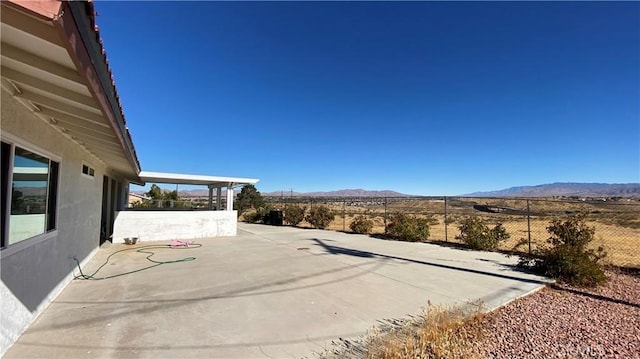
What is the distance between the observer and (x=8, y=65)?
2.37m

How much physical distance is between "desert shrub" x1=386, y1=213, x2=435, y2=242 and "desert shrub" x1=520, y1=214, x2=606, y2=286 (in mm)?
4590

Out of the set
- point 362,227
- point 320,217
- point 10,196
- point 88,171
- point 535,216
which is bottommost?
point 362,227

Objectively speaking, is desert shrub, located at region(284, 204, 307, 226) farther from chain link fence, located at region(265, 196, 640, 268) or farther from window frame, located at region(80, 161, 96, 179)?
window frame, located at region(80, 161, 96, 179)

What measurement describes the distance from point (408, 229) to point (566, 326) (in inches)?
328

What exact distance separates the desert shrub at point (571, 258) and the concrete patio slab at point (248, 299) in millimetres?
508

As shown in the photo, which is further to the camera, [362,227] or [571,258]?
[362,227]

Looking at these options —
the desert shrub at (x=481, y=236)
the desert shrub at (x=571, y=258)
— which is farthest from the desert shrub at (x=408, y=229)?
the desert shrub at (x=571, y=258)

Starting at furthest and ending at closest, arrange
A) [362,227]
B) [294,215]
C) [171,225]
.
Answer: [294,215] < [362,227] < [171,225]

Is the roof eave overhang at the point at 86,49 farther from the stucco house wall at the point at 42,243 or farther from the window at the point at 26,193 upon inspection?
the window at the point at 26,193

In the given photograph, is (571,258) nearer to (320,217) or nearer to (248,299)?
(248,299)

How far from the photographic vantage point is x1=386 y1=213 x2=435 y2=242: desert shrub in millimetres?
12148

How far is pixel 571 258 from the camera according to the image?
6211 mm

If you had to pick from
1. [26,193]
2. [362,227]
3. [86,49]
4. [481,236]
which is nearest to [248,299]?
[26,193]

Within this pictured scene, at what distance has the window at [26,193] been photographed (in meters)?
3.14
